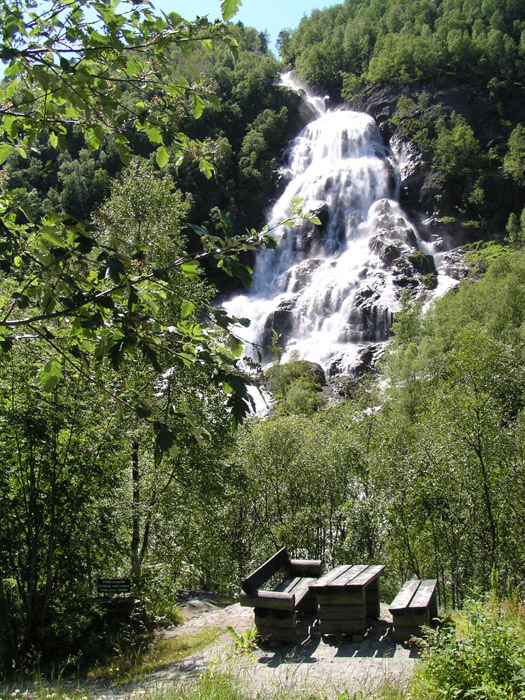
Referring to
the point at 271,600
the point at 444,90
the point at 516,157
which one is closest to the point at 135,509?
the point at 271,600

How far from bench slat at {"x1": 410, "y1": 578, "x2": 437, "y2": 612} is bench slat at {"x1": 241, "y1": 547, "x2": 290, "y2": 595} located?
1.71 meters

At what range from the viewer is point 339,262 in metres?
51.9

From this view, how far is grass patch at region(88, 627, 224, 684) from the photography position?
6.56 metres

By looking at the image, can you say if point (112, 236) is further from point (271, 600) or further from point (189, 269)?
point (271, 600)

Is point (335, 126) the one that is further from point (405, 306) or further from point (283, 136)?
point (405, 306)

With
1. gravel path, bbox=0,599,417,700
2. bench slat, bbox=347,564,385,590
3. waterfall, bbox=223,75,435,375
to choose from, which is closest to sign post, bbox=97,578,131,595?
gravel path, bbox=0,599,417,700

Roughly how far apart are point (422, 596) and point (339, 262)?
46758mm

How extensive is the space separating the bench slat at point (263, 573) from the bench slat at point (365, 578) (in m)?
1.06

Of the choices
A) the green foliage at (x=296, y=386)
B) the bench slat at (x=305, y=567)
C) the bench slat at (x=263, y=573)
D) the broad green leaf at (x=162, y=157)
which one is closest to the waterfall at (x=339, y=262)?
the green foliage at (x=296, y=386)

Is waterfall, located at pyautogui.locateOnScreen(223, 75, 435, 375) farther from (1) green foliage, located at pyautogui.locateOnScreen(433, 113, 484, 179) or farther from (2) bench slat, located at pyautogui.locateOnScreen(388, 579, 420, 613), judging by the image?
(2) bench slat, located at pyautogui.locateOnScreen(388, 579, 420, 613)

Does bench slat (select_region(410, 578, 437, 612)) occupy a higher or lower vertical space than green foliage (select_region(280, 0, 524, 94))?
lower

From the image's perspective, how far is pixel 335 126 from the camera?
217ft

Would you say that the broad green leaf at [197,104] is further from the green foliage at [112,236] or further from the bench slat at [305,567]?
the bench slat at [305,567]

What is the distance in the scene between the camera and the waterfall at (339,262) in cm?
4522
